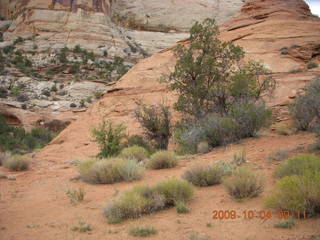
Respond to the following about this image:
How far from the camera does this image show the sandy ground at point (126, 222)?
360 centimetres

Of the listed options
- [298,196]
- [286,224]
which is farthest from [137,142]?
[286,224]

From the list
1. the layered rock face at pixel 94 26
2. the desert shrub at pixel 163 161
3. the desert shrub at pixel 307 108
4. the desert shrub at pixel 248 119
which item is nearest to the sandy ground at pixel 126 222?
the desert shrub at pixel 163 161

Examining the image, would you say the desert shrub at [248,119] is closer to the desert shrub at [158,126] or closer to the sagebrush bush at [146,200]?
the desert shrub at [158,126]

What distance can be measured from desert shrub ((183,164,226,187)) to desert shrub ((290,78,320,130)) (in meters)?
4.37

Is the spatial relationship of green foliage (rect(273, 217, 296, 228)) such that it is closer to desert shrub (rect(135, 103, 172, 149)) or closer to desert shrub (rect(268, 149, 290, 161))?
desert shrub (rect(268, 149, 290, 161))

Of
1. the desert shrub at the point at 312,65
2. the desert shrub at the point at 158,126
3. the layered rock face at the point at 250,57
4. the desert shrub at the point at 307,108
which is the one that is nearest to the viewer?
the desert shrub at the point at 307,108

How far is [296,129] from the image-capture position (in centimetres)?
1029

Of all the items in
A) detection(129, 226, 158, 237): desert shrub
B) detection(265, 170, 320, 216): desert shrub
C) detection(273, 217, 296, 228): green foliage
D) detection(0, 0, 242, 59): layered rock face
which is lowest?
detection(129, 226, 158, 237): desert shrub

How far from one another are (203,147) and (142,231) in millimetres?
5391

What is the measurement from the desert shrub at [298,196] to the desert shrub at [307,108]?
5204mm

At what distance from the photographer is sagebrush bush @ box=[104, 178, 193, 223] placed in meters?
4.38

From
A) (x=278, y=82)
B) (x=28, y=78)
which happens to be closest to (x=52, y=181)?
(x=278, y=82)

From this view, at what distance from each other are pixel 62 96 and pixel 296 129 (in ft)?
74.4

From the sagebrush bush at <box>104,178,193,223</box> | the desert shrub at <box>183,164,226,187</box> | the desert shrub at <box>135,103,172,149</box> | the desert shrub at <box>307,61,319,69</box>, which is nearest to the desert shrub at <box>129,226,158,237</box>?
the sagebrush bush at <box>104,178,193,223</box>
